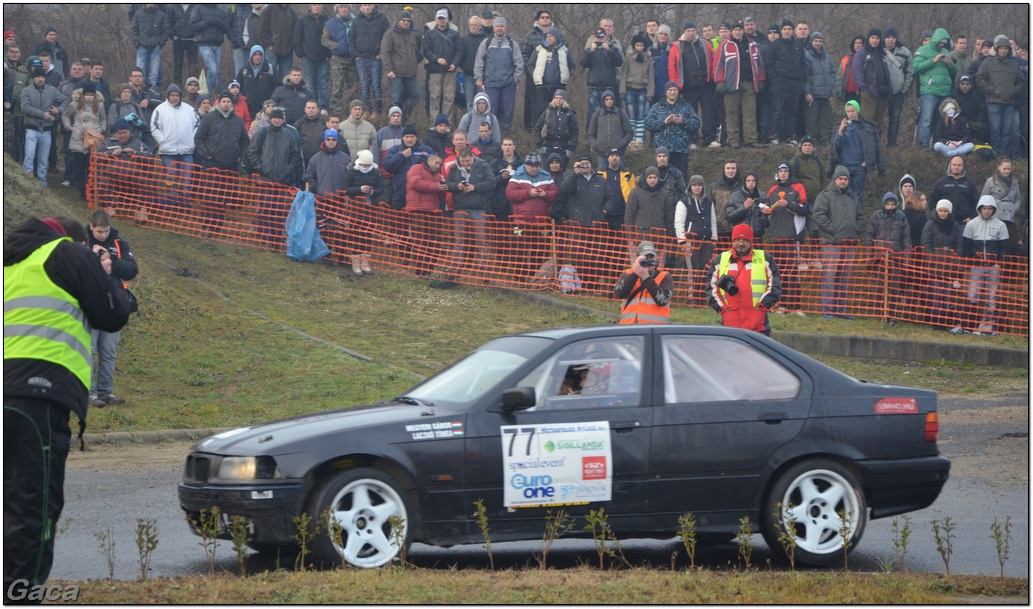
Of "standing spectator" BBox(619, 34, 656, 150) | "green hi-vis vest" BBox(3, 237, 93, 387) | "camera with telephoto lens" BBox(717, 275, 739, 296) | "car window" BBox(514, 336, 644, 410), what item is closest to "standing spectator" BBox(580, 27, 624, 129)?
"standing spectator" BBox(619, 34, 656, 150)

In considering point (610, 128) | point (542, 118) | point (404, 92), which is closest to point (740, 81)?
point (610, 128)

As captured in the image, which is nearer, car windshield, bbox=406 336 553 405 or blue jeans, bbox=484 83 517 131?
car windshield, bbox=406 336 553 405

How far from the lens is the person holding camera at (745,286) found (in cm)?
1202

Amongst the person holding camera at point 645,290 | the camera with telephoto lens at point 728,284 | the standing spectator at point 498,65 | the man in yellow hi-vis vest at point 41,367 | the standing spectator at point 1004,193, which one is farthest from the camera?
the standing spectator at point 498,65

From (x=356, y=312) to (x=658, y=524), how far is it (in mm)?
10957

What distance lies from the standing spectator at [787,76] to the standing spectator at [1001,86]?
328cm

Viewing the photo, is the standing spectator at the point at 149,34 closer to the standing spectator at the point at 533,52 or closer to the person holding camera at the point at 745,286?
the standing spectator at the point at 533,52

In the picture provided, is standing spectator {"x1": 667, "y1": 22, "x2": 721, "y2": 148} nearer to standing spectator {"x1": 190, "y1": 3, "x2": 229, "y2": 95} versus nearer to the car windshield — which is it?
standing spectator {"x1": 190, "y1": 3, "x2": 229, "y2": 95}

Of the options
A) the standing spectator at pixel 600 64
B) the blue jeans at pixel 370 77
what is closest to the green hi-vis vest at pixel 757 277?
the standing spectator at pixel 600 64

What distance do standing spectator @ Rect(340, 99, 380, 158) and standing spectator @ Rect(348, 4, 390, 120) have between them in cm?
165

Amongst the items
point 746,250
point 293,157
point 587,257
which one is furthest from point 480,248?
point 746,250

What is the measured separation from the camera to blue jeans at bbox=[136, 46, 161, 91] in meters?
22.3

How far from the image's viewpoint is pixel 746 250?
12.2 metres

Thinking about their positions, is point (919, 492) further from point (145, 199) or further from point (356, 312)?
point (145, 199)
